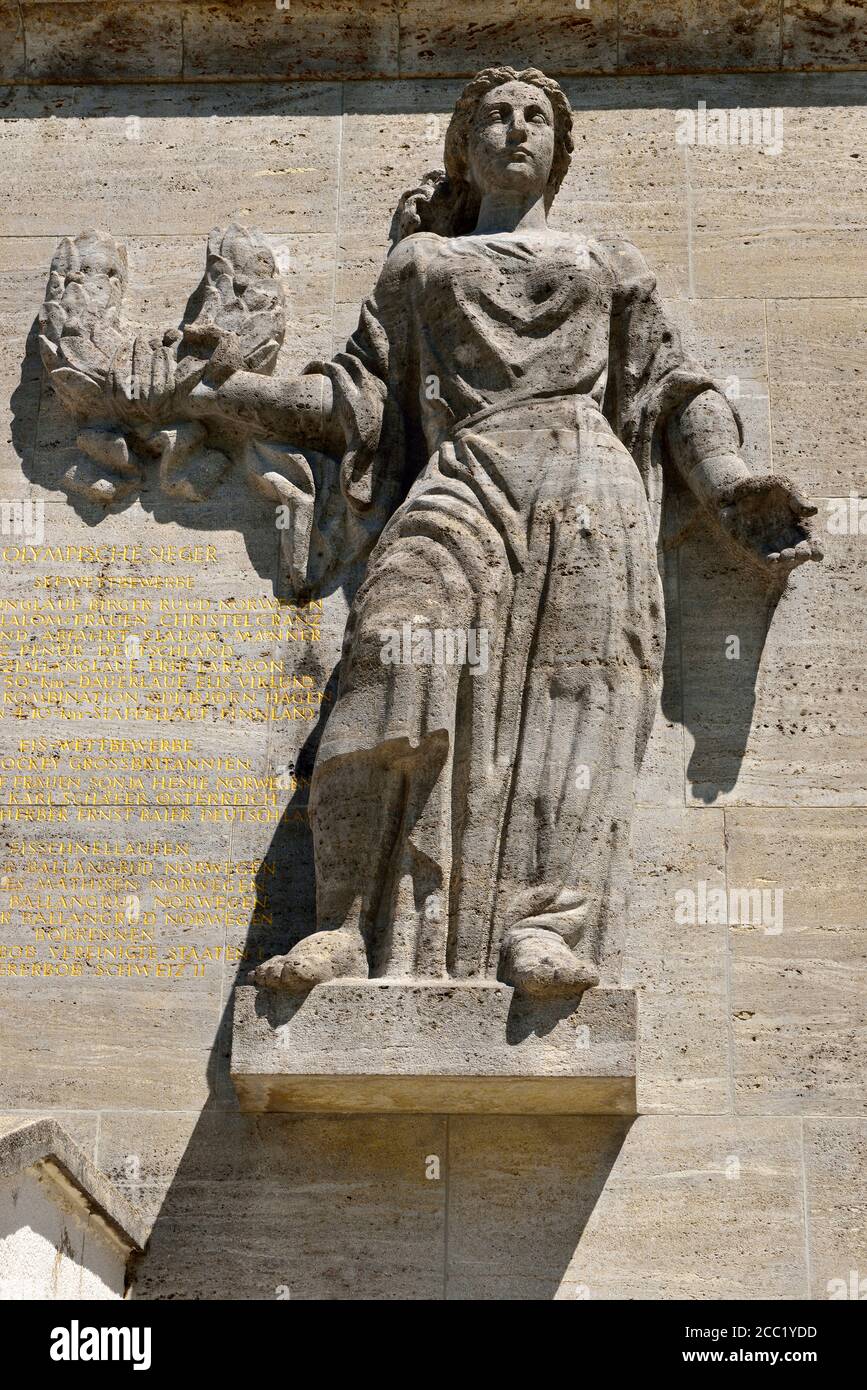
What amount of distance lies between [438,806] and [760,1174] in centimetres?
188

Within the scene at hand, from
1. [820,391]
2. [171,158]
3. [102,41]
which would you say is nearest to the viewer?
[820,391]

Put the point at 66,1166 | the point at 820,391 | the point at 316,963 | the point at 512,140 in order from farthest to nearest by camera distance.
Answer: the point at 820,391, the point at 512,140, the point at 316,963, the point at 66,1166

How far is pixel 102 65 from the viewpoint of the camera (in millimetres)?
10766

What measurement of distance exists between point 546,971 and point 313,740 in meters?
1.80

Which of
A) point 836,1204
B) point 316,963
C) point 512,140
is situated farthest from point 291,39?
point 836,1204

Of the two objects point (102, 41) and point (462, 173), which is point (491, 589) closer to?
point (462, 173)

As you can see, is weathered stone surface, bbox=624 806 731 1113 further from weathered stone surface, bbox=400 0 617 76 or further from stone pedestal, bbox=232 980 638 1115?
weathered stone surface, bbox=400 0 617 76

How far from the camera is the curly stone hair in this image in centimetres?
975

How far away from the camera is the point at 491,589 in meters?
8.77

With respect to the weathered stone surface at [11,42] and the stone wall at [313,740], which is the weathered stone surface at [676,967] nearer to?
the stone wall at [313,740]

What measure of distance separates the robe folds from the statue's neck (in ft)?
0.71

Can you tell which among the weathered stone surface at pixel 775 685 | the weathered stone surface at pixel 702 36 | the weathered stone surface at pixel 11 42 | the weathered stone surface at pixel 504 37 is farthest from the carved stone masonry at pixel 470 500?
the weathered stone surface at pixel 11 42

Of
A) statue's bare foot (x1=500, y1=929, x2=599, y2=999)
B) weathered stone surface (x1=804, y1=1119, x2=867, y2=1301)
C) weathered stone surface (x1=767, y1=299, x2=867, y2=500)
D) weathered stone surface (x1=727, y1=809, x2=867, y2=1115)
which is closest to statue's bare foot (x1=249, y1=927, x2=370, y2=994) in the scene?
statue's bare foot (x1=500, y1=929, x2=599, y2=999)
